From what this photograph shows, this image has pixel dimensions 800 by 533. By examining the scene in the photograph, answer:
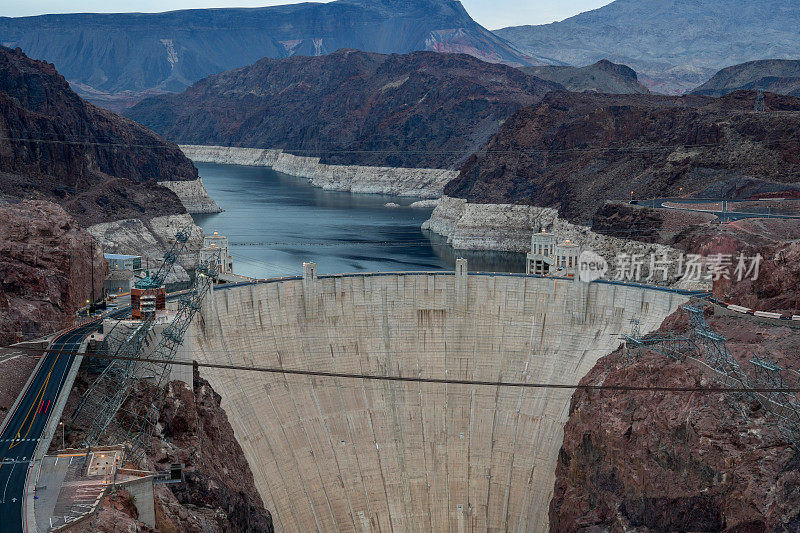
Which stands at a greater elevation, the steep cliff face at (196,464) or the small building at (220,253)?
the small building at (220,253)

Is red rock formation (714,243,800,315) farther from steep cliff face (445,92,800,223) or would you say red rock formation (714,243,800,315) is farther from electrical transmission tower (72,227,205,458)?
steep cliff face (445,92,800,223)

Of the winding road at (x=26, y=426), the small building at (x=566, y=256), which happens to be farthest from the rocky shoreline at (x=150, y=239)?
the winding road at (x=26, y=426)

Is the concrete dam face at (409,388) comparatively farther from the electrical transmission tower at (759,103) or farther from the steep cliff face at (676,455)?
the electrical transmission tower at (759,103)

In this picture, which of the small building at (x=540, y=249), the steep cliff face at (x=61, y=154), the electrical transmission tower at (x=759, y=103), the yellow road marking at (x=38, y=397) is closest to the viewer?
the yellow road marking at (x=38, y=397)

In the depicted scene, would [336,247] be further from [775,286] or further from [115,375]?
[115,375]

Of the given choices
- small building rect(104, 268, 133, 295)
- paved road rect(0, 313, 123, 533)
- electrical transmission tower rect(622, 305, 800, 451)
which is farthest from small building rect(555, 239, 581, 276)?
paved road rect(0, 313, 123, 533)

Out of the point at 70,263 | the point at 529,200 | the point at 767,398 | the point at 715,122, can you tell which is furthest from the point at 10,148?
the point at 767,398

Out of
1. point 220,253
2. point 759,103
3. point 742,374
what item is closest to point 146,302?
point 220,253
